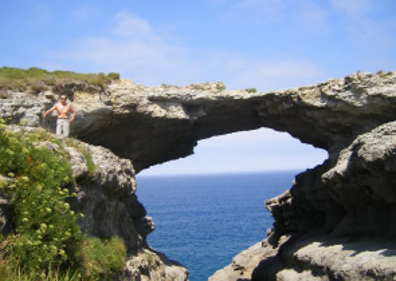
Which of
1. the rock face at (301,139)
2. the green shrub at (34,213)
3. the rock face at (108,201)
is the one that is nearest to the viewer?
the green shrub at (34,213)

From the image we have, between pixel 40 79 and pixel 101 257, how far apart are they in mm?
13844

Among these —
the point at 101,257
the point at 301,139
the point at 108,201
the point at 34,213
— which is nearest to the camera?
the point at 34,213

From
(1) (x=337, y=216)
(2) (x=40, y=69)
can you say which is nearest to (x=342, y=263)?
(1) (x=337, y=216)

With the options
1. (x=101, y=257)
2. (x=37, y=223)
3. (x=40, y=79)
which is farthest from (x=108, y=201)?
(x=40, y=79)

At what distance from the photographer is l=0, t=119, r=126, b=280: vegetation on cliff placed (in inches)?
357

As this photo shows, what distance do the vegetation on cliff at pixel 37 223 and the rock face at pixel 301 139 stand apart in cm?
317

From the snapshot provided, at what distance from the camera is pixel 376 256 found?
1549 centimetres

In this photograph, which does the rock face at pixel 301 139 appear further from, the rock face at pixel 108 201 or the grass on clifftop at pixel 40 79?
the grass on clifftop at pixel 40 79

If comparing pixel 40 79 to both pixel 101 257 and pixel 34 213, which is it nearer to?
pixel 101 257

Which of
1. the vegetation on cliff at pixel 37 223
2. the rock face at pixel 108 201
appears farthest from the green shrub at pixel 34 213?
the rock face at pixel 108 201

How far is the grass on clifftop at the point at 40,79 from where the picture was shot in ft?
74.6

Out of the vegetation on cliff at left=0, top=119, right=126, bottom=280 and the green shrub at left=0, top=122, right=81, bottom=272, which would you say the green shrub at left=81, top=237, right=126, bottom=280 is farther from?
the green shrub at left=0, top=122, right=81, bottom=272

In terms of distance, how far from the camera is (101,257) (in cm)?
1383

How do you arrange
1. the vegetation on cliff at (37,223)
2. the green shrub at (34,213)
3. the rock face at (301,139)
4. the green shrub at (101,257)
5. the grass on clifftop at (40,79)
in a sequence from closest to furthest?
the vegetation on cliff at (37,223) < the green shrub at (34,213) < the green shrub at (101,257) < the rock face at (301,139) < the grass on clifftop at (40,79)
